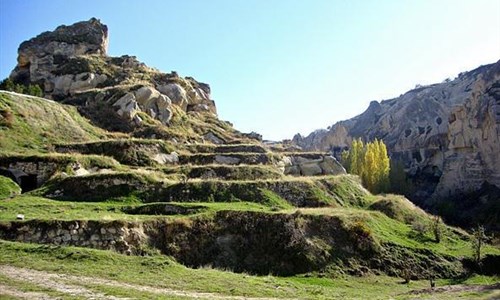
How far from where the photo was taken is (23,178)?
98.2 feet

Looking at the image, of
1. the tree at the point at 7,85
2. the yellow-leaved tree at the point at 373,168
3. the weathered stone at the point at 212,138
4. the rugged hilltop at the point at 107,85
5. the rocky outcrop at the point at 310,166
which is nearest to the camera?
the rocky outcrop at the point at 310,166

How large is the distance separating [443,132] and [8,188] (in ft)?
313

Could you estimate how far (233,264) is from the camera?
22500 millimetres

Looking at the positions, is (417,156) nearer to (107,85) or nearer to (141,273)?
(107,85)

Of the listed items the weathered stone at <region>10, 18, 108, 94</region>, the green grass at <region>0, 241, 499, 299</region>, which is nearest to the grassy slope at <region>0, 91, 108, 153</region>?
the weathered stone at <region>10, 18, 108, 94</region>

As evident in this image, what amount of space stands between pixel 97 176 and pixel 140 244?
32.2 feet

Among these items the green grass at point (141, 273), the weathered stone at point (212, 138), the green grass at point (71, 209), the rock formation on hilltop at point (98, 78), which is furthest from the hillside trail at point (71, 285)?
the weathered stone at point (212, 138)

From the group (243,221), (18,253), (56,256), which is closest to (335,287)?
(243,221)

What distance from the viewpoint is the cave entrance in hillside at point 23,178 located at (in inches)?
1152

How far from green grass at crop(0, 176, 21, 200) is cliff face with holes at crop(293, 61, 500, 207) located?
76.1m

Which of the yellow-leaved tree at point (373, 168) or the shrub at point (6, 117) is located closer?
the shrub at point (6, 117)

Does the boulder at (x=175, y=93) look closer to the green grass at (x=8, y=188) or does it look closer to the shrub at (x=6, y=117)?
the shrub at (x=6, y=117)

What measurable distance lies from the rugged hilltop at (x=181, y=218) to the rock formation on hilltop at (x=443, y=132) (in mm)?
45987

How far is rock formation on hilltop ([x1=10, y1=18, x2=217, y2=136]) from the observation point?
53.5 metres
